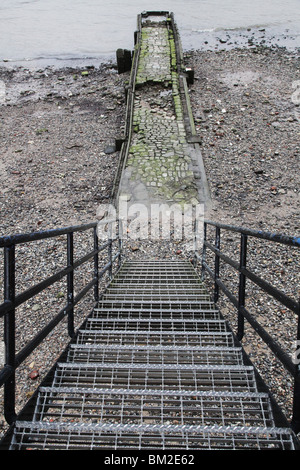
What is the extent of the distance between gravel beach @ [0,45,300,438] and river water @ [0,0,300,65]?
6478 mm

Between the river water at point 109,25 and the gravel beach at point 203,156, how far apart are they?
6478mm

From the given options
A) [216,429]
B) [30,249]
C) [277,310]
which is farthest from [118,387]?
[30,249]

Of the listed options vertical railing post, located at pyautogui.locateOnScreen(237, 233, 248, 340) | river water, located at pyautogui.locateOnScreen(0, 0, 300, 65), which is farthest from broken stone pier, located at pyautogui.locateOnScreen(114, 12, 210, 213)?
river water, located at pyautogui.locateOnScreen(0, 0, 300, 65)

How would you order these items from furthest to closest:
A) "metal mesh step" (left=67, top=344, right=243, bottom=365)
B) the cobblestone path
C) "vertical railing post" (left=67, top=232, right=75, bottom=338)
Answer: the cobblestone path → "vertical railing post" (left=67, top=232, right=75, bottom=338) → "metal mesh step" (left=67, top=344, right=243, bottom=365)

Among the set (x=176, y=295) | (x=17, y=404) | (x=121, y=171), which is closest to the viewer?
(x=17, y=404)

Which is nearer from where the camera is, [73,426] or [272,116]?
[73,426]

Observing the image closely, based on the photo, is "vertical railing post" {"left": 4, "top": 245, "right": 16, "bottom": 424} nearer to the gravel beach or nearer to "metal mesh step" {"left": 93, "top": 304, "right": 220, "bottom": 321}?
"metal mesh step" {"left": 93, "top": 304, "right": 220, "bottom": 321}

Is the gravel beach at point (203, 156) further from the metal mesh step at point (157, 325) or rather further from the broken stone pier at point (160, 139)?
→ the metal mesh step at point (157, 325)

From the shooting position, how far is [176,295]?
4688mm

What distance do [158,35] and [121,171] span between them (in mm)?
12463

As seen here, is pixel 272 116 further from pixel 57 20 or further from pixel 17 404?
pixel 57 20

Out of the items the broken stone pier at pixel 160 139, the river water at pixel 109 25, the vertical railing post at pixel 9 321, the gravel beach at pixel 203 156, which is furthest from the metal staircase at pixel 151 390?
the river water at pixel 109 25

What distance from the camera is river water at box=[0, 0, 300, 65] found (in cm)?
2414

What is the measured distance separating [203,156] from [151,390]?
8.95 meters
